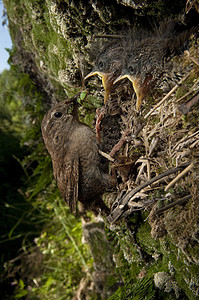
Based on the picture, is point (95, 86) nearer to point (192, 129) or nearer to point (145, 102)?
point (145, 102)

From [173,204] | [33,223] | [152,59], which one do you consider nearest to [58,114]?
[152,59]

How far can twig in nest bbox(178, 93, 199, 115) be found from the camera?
163 centimetres

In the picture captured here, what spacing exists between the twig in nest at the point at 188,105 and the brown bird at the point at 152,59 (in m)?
0.33

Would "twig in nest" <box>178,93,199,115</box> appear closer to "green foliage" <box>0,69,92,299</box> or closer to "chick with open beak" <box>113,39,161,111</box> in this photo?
"chick with open beak" <box>113,39,161,111</box>

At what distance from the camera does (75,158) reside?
266 cm

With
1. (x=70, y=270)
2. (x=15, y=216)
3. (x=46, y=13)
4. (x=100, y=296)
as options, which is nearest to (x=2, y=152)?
(x=15, y=216)

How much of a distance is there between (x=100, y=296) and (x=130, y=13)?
13.5ft

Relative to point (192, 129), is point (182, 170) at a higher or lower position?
lower

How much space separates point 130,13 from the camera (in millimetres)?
2035

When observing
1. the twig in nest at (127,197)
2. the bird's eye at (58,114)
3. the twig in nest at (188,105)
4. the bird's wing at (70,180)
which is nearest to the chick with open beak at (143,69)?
the twig in nest at (188,105)

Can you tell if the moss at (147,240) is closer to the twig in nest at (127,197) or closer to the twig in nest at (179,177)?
the twig in nest at (127,197)

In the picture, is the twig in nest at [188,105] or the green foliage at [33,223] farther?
the green foliage at [33,223]

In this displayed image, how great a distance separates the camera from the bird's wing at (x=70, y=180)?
262cm

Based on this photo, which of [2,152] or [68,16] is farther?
[2,152]
